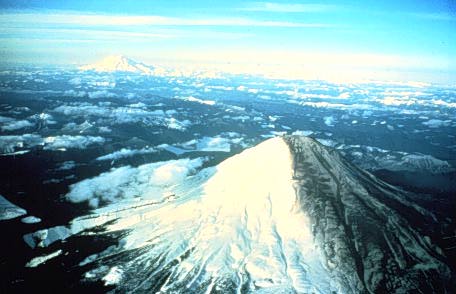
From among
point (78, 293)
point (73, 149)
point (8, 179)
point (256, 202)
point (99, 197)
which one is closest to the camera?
point (78, 293)

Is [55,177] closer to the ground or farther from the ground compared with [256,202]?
closer to the ground

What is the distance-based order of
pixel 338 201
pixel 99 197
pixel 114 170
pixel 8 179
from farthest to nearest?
pixel 114 170 < pixel 8 179 < pixel 99 197 < pixel 338 201

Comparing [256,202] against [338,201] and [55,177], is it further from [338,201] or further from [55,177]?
[55,177]

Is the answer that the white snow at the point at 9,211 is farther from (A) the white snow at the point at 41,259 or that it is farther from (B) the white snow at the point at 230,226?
(A) the white snow at the point at 41,259

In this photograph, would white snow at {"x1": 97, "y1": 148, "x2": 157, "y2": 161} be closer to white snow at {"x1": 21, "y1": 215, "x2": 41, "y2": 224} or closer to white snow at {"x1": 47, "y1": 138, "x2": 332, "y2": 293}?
white snow at {"x1": 47, "y1": 138, "x2": 332, "y2": 293}

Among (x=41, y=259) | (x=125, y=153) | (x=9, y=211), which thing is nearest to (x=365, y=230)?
(x=41, y=259)

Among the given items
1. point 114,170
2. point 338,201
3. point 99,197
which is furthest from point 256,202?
point 114,170
